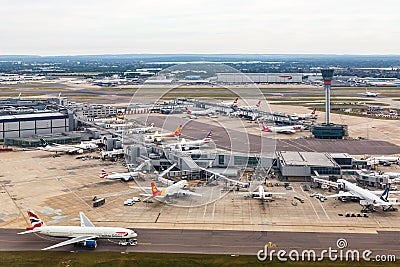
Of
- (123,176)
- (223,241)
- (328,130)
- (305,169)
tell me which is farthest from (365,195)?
(328,130)

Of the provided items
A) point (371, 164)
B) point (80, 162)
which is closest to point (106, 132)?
point (80, 162)

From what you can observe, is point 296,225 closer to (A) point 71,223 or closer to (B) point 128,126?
(A) point 71,223

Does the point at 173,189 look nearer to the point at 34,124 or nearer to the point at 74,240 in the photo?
the point at 74,240

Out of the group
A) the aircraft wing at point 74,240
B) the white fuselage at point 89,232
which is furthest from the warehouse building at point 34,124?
the aircraft wing at point 74,240

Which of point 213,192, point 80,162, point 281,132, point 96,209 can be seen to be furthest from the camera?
point 281,132

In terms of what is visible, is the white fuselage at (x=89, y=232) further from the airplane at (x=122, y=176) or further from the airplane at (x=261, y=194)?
the airplane at (x=122, y=176)

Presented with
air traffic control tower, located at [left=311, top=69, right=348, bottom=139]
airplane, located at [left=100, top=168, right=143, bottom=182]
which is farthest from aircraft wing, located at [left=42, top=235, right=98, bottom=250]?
air traffic control tower, located at [left=311, top=69, right=348, bottom=139]
